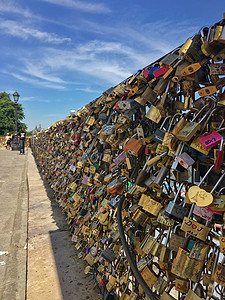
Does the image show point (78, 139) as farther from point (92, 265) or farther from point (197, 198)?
point (197, 198)

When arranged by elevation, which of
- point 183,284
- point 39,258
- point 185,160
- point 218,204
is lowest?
point 39,258

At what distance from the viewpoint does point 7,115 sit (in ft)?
177

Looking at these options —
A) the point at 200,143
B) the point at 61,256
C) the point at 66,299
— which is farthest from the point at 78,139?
the point at 200,143

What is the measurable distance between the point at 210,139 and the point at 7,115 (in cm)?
5896

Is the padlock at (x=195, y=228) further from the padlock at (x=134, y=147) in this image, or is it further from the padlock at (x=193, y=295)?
the padlock at (x=134, y=147)

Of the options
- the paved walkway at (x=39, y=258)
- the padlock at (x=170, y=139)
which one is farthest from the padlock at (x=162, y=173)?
the paved walkway at (x=39, y=258)

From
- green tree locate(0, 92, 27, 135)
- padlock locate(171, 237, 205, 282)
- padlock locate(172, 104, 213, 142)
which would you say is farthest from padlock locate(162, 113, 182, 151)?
green tree locate(0, 92, 27, 135)

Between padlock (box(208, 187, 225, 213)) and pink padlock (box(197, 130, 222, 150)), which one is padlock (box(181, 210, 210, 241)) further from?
pink padlock (box(197, 130, 222, 150))

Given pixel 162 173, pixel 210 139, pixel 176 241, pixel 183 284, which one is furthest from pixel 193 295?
pixel 210 139

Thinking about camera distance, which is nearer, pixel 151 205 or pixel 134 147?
pixel 151 205

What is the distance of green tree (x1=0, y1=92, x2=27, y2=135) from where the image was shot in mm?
50594

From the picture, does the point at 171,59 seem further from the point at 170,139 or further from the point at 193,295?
the point at 193,295

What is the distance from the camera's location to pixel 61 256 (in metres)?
2.91

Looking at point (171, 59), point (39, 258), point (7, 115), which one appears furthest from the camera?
point (7, 115)
